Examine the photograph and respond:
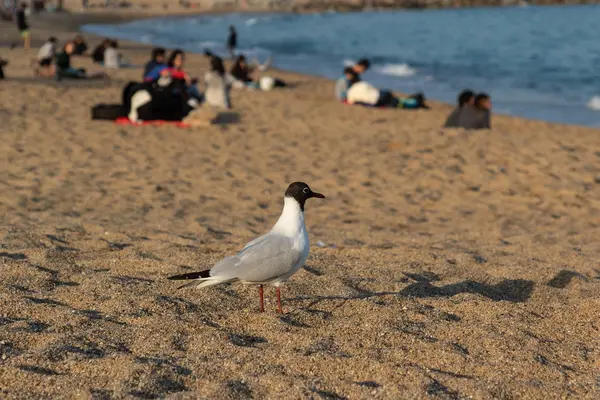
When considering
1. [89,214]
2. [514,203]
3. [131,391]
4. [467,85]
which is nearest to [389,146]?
[514,203]

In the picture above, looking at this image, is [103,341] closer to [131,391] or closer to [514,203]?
[131,391]

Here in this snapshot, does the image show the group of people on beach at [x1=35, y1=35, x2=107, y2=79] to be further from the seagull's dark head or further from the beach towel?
the seagull's dark head

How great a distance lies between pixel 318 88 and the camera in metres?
20.8

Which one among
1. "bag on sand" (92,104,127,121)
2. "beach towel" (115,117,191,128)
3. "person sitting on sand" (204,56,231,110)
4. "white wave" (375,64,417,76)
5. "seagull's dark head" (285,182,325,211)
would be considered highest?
"seagull's dark head" (285,182,325,211)

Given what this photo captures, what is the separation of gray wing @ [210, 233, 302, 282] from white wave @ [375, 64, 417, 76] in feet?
81.2

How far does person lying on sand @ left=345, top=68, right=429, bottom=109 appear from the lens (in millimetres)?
16031

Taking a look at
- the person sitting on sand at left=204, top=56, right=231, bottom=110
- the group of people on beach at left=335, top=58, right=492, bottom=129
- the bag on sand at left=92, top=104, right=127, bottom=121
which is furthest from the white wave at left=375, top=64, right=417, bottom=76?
the bag on sand at left=92, top=104, right=127, bottom=121

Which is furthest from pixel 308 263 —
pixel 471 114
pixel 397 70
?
pixel 397 70

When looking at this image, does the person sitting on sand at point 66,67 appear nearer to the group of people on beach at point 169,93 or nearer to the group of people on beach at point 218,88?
the group of people on beach at point 218,88

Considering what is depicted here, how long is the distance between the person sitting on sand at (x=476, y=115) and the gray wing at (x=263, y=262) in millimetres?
9743

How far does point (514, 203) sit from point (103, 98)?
Answer: 9.75 m

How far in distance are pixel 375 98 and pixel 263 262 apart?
11945 millimetres

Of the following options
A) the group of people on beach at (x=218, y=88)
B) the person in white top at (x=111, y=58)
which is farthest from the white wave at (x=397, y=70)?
the person in white top at (x=111, y=58)

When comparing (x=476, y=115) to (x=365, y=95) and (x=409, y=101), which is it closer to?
(x=409, y=101)
